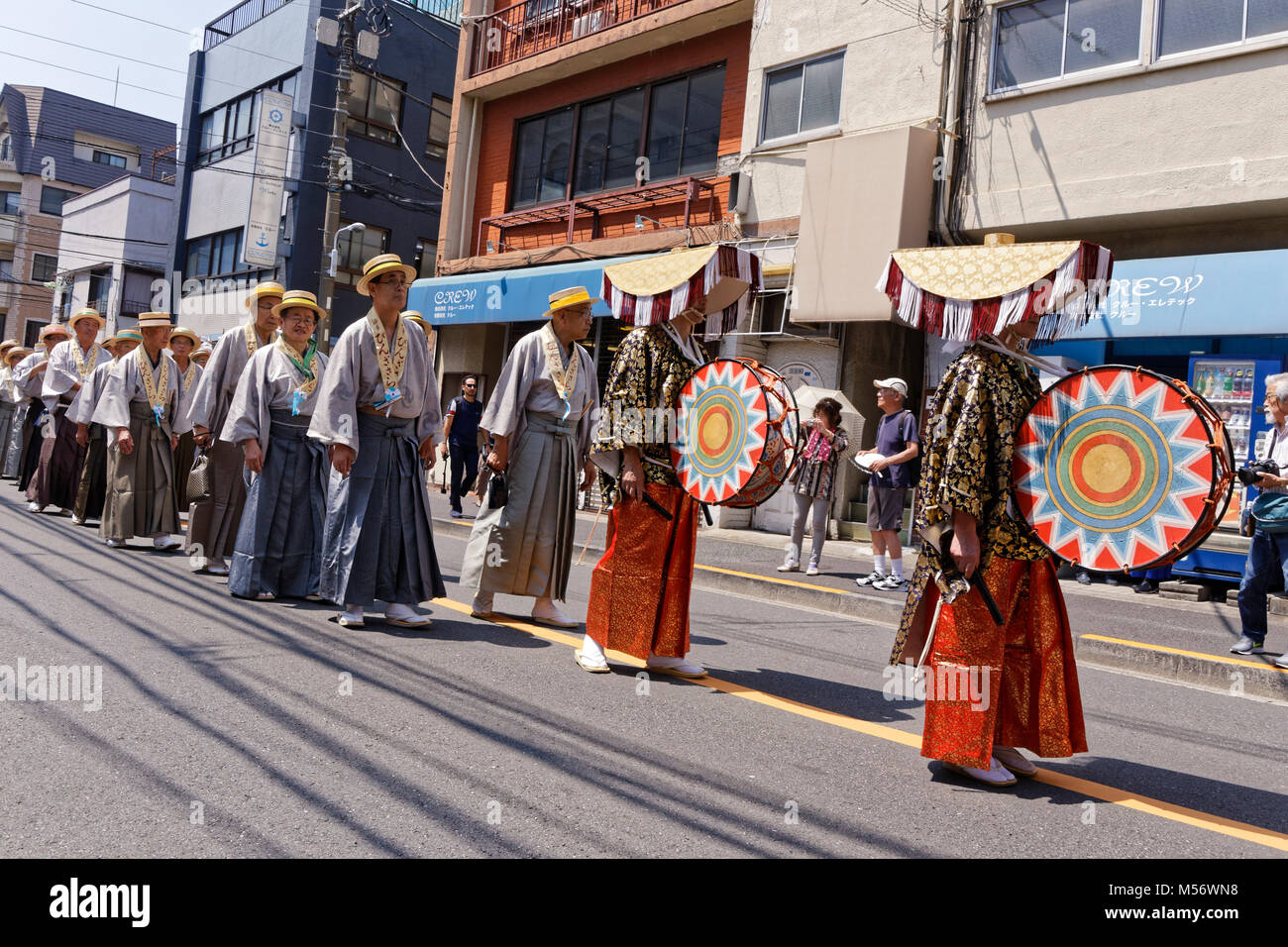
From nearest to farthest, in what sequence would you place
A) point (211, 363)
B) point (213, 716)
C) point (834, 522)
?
point (213, 716) < point (211, 363) < point (834, 522)

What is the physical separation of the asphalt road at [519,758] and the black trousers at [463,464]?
8806 mm

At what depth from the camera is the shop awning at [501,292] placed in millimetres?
16906

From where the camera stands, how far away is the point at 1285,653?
6.87 metres

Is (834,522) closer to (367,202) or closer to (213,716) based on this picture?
(213,716)

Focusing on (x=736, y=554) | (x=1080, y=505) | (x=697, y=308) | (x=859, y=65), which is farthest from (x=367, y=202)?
(x=1080, y=505)

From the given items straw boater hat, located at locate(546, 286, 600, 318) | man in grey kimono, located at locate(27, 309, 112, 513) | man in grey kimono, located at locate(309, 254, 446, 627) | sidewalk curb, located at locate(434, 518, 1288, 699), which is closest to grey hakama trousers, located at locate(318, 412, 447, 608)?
man in grey kimono, located at locate(309, 254, 446, 627)

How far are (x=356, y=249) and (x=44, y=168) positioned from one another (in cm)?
2993

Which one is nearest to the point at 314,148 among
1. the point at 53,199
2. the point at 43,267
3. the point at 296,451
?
the point at 296,451

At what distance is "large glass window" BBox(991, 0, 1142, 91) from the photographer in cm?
1202

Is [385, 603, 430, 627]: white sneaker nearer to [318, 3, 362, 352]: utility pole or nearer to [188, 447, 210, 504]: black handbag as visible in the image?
[188, 447, 210, 504]: black handbag

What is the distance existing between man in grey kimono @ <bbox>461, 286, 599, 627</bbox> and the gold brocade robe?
107 inches

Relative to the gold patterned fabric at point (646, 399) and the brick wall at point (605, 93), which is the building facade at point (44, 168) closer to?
the brick wall at point (605, 93)
